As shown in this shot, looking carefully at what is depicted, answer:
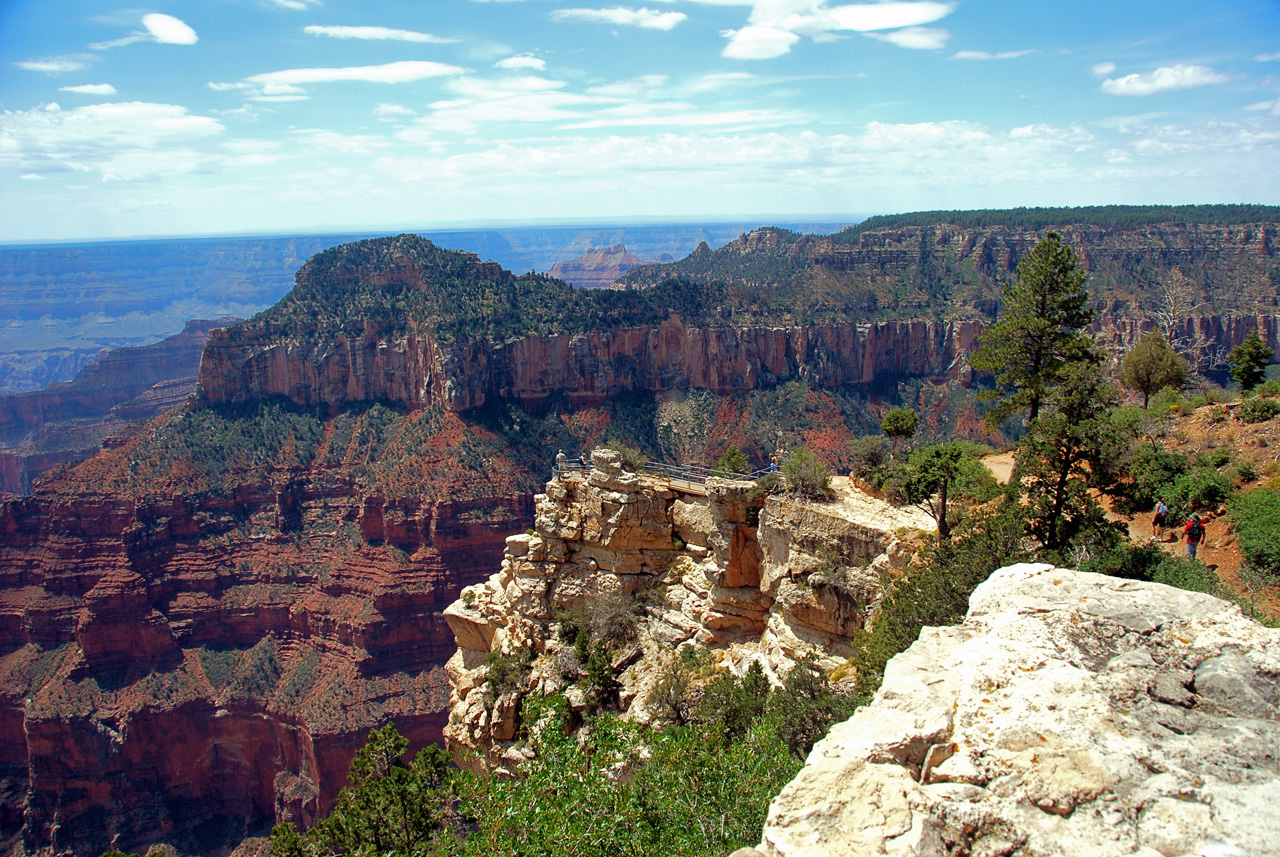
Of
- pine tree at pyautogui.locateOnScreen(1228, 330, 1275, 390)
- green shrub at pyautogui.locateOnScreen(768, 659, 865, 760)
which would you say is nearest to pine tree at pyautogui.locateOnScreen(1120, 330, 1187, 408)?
pine tree at pyautogui.locateOnScreen(1228, 330, 1275, 390)

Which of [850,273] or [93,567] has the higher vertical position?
[850,273]

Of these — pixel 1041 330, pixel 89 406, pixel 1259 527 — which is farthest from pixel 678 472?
pixel 89 406

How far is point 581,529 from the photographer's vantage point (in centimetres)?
2588

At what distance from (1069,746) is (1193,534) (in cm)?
1283

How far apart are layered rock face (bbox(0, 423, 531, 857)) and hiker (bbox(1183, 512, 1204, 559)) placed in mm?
48966

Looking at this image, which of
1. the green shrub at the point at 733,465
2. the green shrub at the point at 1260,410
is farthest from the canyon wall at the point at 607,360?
the green shrub at the point at 733,465

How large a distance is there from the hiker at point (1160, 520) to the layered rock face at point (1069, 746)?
34.6 ft

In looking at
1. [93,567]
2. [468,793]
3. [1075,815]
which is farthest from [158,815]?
[1075,815]

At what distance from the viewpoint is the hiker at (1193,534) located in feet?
58.6

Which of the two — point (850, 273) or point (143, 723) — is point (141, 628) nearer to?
point (143, 723)

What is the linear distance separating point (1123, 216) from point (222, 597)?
394 ft

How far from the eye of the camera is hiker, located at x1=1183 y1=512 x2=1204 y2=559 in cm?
1786

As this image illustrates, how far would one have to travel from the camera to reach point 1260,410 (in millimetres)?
25328

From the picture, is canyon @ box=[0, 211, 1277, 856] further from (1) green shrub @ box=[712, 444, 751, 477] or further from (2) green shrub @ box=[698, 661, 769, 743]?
(2) green shrub @ box=[698, 661, 769, 743]
